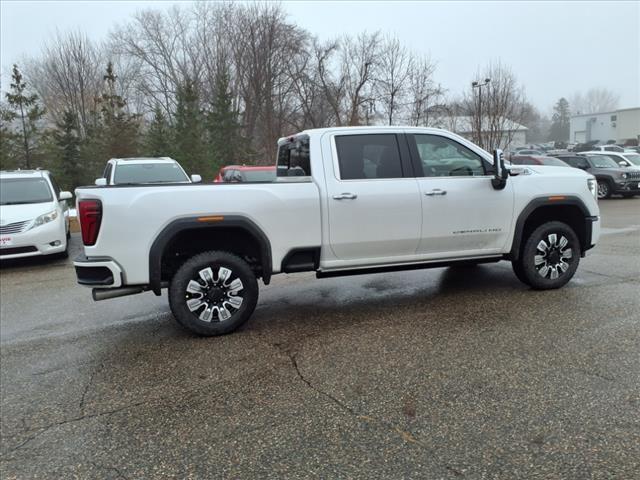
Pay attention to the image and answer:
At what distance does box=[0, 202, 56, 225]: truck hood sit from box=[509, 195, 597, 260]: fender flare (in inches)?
304

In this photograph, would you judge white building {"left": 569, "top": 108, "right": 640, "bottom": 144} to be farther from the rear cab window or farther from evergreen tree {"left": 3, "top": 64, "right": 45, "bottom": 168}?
the rear cab window

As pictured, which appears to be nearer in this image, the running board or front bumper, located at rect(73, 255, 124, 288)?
front bumper, located at rect(73, 255, 124, 288)

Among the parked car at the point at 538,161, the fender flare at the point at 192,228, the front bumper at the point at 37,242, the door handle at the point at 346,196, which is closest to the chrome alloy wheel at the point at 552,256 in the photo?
the door handle at the point at 346,196

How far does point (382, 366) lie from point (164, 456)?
1.76 m

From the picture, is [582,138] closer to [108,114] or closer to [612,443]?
[108,114]

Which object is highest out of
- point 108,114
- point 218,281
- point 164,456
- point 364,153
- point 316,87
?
point 316,87

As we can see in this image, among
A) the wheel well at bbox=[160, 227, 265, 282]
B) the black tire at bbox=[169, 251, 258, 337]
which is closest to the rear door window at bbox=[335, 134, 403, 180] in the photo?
the wheel well at bbox=[160, 227, 265, 282]

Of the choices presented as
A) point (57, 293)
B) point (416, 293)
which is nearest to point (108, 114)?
point (57, 293)

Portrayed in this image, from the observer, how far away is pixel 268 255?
4.84 m

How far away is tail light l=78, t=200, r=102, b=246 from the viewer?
14.2ft

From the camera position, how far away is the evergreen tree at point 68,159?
789 inches

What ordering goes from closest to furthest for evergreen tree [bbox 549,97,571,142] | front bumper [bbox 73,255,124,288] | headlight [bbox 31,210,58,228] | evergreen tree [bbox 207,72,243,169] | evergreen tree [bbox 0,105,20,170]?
front bumper [bbox 73,255,124,288]
headlight [bbox 31,210,58,228]
evergreen tree [bbox 0,105,20,170]
evergreen tree [bbox 207,72,243,169]
evergreen tree [bbox 549,97,571,142]

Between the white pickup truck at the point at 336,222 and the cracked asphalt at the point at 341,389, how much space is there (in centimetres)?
53

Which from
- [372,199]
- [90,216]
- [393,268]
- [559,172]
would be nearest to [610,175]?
[559,172]
